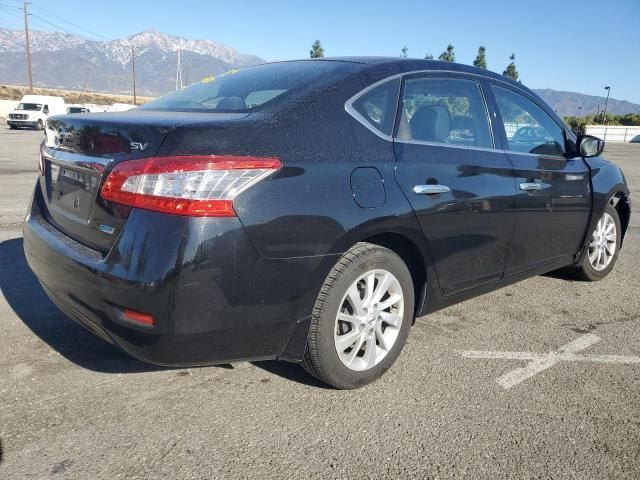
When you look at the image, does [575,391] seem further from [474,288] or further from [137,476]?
[137,476]

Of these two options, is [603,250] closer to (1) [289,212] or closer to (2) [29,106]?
(1) [289,212]

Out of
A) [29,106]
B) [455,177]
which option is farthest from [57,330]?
[29,106]

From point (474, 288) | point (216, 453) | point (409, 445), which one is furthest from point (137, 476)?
point (474, 288)

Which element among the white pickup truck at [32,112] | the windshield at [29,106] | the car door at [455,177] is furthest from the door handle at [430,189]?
the windshield at [29,106]

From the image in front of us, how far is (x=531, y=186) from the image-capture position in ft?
11.6

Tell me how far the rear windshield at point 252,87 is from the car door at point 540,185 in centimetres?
133

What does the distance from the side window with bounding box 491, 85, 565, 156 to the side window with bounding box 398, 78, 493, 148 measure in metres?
0.25

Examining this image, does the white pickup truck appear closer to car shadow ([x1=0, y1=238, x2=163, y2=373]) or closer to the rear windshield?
car shadow ([x1=0, y1=238, x2=163, y2=373])

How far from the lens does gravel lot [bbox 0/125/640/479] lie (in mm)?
2172

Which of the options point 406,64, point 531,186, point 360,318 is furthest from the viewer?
point 531,186

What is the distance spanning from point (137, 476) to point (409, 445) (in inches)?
44.3

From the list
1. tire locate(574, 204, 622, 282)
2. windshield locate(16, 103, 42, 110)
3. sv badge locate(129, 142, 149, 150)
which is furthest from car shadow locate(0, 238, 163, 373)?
windshield locate(16, 103, 42, 110)

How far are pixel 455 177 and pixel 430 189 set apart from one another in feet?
0.83

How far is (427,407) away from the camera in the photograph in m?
2.63
